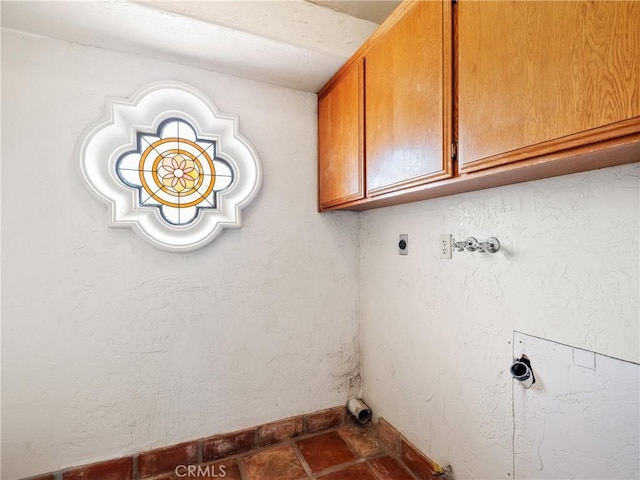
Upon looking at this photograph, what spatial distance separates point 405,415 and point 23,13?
246cm

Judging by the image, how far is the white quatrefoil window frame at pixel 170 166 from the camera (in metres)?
1.40

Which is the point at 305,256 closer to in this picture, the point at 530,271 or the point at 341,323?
the point at 341,323

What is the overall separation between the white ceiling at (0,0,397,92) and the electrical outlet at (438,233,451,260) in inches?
39.5

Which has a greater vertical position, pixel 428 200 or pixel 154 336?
pixel 428 200

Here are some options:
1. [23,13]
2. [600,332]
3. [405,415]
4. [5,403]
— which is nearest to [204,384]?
[5,403]

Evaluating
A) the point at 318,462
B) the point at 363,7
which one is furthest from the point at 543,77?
the point at 318,462

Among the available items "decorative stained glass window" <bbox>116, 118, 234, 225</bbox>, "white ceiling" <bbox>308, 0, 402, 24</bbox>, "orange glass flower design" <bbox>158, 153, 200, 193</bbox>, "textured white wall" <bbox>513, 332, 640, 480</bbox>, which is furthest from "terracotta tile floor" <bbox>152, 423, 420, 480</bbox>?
"white ceiling" <bbox>308, 0, 402, 24</bbox>

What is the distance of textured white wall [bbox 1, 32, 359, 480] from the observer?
128cm

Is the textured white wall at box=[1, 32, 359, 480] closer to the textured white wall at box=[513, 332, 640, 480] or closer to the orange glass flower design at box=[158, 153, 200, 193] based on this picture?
the orange glass flower design at box=[158, 153, 200, 193]

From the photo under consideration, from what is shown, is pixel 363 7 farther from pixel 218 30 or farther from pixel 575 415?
pixel 575 415

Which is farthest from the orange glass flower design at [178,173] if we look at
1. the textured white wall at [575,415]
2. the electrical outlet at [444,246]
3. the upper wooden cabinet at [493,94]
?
the textured white wall at [575,415]

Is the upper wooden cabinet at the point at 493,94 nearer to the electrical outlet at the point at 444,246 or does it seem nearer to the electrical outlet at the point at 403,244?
the electrical outlet at the point at 444,246

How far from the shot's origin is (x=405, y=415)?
1.56m

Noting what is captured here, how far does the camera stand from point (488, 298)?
115cm
